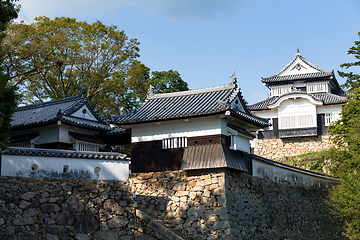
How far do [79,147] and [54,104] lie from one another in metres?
3.68

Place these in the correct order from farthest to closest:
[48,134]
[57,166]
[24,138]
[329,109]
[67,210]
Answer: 1. [329,109]
2. [24,138]
3. [48,134]
4. [57,166]
5. [67,210]

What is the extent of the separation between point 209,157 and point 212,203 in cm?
212

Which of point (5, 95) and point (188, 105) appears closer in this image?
point (5, 95)

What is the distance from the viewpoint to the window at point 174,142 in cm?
2175

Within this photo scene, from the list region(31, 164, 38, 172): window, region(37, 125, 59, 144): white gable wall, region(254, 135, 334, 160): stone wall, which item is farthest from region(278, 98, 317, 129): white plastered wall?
region(31, 164, 38, 172): window

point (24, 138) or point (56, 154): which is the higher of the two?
point (24, 138)

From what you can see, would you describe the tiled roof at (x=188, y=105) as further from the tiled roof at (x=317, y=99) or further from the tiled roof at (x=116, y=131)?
the tiled roof at (x=317, y=99)

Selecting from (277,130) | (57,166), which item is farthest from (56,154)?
(277,130)

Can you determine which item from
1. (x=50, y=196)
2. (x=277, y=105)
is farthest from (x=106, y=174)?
(x=277, y=105)

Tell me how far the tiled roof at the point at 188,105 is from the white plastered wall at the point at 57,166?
4.48 m

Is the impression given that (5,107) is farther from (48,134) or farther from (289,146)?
(289,146)

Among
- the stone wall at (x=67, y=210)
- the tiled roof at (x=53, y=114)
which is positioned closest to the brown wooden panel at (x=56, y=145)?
the tiled roof at (x=53, y=114)

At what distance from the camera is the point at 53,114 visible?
78.0 ft

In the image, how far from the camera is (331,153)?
27.4 meters
